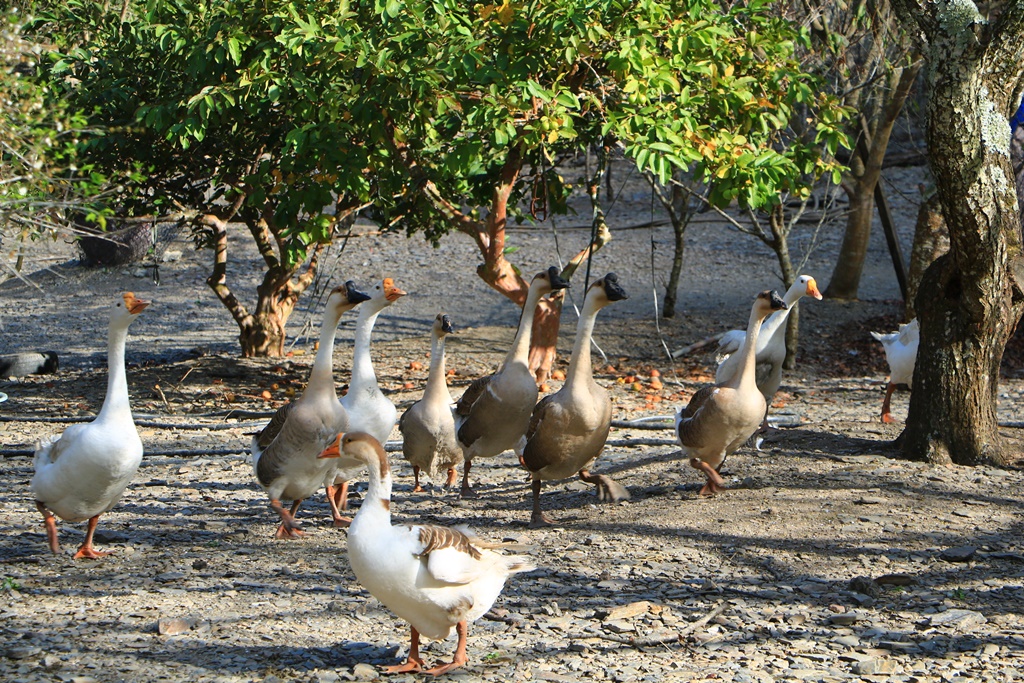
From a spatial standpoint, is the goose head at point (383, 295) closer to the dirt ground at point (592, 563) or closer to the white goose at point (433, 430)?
the white goose at point (433, 430)

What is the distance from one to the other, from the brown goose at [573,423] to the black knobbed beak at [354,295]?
1.29 meters

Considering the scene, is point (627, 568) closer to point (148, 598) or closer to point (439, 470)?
point (439, 470)

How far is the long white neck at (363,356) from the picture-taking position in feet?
21.9

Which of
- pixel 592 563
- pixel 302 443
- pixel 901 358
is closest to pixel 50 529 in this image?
pixel 302 443

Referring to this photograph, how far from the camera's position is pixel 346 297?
21.7 ft

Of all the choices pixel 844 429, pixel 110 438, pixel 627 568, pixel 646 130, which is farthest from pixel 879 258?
pixel 110 438

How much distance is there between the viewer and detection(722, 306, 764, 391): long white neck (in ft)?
22.8

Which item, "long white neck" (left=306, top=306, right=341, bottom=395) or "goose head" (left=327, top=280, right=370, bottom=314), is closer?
"long white neck" (left=306, top=306, right=341, bottom=395)

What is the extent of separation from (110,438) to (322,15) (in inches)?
147

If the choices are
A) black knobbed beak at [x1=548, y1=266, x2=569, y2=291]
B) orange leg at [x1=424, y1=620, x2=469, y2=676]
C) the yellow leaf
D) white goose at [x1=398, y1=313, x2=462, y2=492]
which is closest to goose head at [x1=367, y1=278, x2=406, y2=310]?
white goose at [x1=398, y1=313, x2=462, y2=492]

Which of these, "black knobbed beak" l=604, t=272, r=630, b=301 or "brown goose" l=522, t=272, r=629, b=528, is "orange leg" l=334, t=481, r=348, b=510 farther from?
"black knobbed beak" l=604, t=272, r=630, b=301

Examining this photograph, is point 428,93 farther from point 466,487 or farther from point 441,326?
point 466,487

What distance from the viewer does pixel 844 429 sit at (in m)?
8.65

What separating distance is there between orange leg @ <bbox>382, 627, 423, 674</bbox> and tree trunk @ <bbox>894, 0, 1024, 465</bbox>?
432cm
